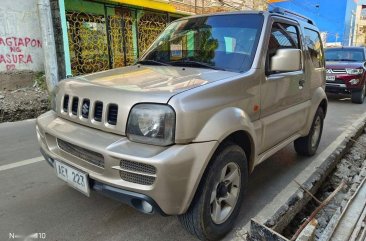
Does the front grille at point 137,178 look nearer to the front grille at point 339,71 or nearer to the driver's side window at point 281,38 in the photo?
the driver's side window at point 281,38

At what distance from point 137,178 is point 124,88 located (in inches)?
26.4

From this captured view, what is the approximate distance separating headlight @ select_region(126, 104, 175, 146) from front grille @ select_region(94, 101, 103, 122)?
295mm

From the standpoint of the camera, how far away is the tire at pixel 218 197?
7.43 ft

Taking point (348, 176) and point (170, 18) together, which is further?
point (170, 18)

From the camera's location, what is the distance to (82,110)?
96.7 inches

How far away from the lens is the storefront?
33.6 ft

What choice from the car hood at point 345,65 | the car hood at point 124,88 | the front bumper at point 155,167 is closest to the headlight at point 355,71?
the car hood at point 345,65

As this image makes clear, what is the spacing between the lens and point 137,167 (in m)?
2.02

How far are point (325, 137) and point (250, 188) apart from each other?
2762mm

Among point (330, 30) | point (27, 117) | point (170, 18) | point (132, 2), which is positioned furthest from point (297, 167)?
point (330, 30)

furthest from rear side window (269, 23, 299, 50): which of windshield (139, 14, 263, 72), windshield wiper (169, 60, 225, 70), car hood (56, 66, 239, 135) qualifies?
car hood (56, 66, 239, 135)

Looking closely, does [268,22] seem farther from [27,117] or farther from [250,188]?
[27,117]

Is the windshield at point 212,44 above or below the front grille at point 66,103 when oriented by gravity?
above

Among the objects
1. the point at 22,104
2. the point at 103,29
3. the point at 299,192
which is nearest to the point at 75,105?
the point at 299,192
